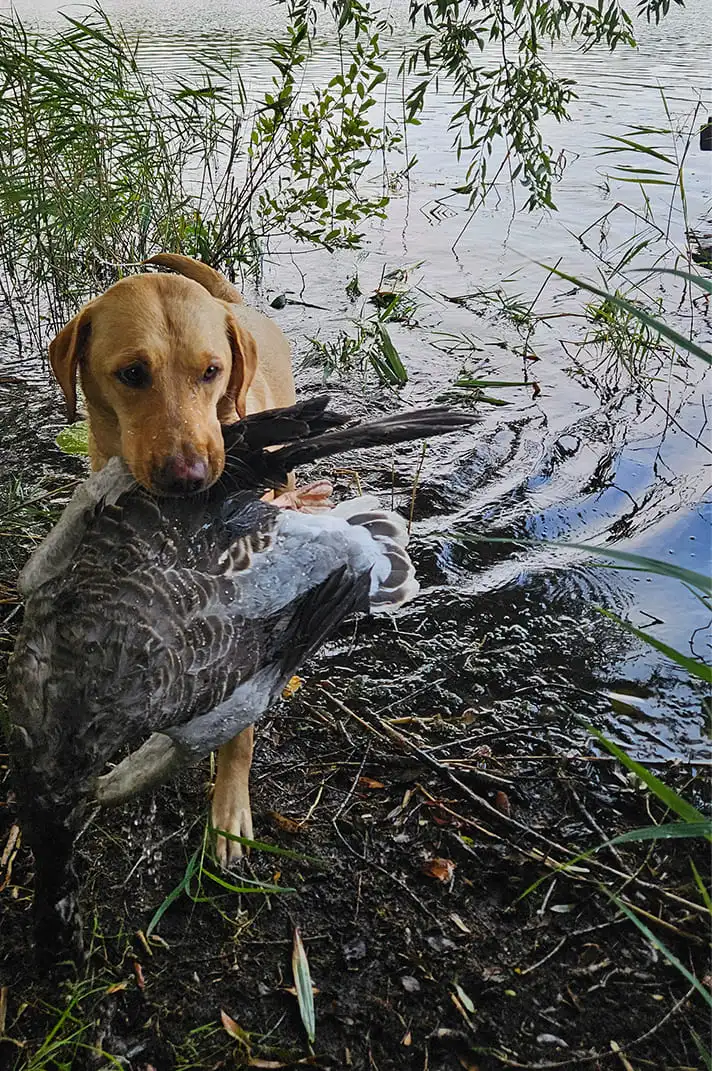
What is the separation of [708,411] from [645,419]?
1.06 feet

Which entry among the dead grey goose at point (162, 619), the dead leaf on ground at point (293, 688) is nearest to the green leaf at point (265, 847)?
the dead grey goose at point (162, 619)

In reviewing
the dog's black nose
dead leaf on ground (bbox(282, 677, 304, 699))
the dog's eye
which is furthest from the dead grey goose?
dead leaf on ground (bbox(282, 677, 304, 699))

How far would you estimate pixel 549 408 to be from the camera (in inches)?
198

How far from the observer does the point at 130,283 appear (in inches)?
118

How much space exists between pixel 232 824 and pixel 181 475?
3.29 feet

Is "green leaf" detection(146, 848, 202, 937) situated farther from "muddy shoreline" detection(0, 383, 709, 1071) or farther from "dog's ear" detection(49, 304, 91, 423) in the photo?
"dog's ear" detection(49, 304, 91, 423)

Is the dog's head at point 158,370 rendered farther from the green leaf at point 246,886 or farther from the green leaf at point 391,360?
the green leaf at point 391,360

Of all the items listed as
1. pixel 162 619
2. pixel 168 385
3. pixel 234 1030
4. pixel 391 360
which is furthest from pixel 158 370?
pixel 391 360

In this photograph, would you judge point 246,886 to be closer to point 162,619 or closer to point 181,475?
point 162,619

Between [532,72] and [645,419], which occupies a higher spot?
[532,72]

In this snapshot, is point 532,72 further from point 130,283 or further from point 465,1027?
point 465,1027

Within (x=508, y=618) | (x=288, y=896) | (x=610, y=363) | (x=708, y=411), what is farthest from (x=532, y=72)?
(x=288, y=896)

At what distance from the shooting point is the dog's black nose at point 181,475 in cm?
236

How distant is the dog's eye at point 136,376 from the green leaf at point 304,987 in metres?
1.53
